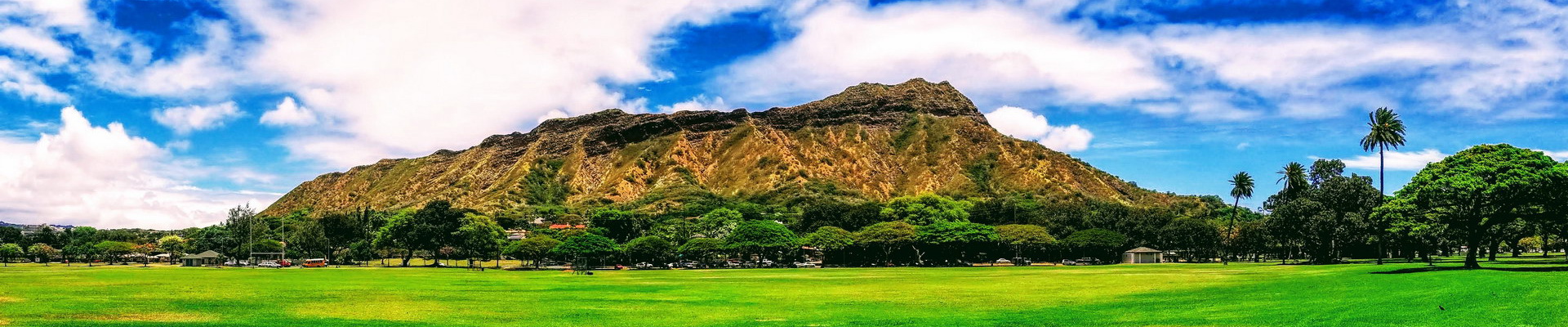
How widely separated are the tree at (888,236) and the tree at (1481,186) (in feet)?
174

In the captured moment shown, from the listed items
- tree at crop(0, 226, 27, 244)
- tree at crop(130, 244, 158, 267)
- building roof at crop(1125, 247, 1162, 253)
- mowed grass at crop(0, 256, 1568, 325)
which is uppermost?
mowed grass at crop(0, 256, 1568, 325)

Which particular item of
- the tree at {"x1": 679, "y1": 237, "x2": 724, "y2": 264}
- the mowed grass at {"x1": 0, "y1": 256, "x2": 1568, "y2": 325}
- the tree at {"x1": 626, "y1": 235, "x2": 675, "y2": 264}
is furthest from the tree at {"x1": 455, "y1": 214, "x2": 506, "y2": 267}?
the mowed grass at {"x1": 0, "y1": 256, "x2": 1568, "y2": 325}

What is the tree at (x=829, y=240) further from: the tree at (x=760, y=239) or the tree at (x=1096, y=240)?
the tree at (x=1096, y=240)

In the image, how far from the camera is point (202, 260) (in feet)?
383

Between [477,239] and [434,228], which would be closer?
[434,228]

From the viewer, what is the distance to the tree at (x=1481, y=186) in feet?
157

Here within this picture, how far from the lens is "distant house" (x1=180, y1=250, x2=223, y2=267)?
372ft

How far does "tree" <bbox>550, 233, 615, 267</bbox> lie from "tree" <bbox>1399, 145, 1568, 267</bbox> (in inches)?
2606

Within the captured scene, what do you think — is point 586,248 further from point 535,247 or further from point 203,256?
point 203,256

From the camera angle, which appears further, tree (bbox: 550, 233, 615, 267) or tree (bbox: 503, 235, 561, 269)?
tree (bbox: 503, 235, 561, 269)

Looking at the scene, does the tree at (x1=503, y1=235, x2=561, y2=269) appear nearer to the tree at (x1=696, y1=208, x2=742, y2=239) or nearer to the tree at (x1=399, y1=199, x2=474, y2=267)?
the tree at (x1=399, y1=199, x2=474, y2=267)

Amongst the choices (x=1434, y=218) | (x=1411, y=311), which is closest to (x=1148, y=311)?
(x=1411, y=311)

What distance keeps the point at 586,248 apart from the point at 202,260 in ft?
188

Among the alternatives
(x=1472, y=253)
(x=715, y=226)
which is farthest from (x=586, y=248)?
(x=1472, y=253)
